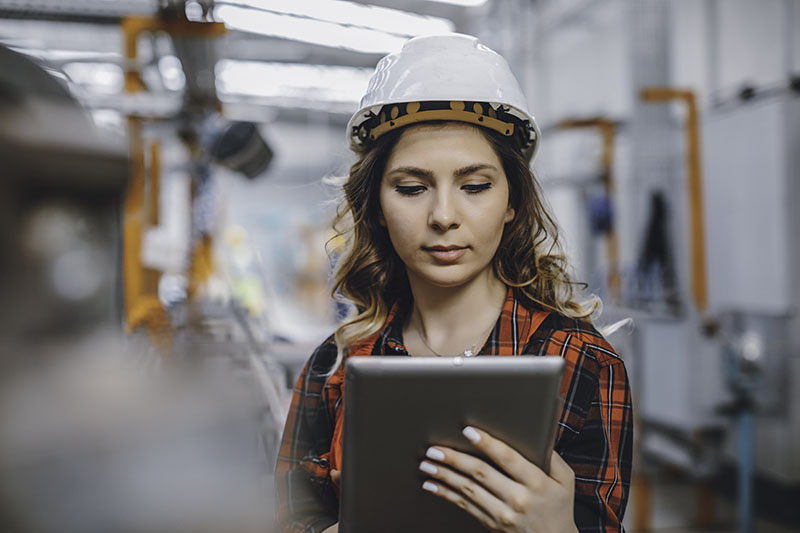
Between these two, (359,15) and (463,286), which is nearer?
(463,286)

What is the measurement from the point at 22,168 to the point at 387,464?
68 cm

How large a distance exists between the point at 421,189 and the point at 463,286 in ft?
0.67

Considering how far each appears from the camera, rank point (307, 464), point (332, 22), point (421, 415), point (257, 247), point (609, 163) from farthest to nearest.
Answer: point (332, 22) < point (609, 163) < point (257, 247) < point (307, 464) < point (421, 415)

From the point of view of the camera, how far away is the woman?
1.04 metres

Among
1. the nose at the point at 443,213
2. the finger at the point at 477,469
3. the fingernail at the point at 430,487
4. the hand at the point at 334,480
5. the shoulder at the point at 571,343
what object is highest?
the nose at the point at 443,213

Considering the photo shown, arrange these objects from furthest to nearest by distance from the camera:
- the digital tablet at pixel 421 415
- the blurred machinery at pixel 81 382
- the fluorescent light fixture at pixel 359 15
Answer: the fluorescent light fixture at pixel 359 15 → the digital tablet at pixel 421 415 → the blurred machinery at pixel 81 382

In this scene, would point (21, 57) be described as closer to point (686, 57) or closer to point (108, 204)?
point (108, 204)

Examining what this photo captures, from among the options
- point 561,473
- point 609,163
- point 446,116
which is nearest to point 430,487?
point 561,473

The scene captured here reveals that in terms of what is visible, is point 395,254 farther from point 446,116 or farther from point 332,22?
point 332,22

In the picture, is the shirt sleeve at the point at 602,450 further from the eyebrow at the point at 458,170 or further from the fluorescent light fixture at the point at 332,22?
the fluorescent light fixture at the point at 332,22

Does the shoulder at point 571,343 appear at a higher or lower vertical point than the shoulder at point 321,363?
higher

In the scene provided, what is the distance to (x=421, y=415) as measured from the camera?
86 cm

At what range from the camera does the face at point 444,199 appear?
3.54 feet

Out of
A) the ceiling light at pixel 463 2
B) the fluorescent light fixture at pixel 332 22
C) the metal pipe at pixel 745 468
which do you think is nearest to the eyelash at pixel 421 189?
the metal pipe at pixel 745 468
